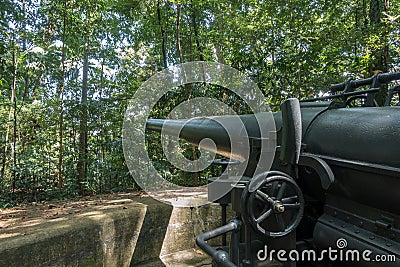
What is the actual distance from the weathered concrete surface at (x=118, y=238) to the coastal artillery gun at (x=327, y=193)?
123cm

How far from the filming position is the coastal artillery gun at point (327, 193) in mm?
1201

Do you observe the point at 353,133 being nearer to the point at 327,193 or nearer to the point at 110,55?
the point at 327,193

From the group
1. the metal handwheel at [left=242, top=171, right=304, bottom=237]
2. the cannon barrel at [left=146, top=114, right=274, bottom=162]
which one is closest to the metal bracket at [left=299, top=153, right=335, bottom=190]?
the metal handwheel at [left=242, top=171, right=304, bottom=237]

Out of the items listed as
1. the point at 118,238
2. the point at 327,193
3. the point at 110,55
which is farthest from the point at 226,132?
the point at 110,55

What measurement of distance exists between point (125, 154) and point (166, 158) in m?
0.93

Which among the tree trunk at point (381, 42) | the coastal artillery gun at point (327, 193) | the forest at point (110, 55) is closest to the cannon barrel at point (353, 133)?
the coastal artillery gun at point (327, 193)

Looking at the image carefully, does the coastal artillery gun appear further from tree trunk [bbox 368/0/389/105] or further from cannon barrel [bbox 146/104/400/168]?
tree trunk [bbox 368/0/389/105]

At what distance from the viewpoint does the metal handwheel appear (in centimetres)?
138

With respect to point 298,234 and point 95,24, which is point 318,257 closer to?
point 298,234

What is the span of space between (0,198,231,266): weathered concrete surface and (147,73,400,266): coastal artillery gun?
1233 mm

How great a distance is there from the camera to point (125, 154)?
5.98m

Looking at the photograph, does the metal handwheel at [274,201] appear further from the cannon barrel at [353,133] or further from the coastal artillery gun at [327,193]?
the cannon barrel at [353,133]

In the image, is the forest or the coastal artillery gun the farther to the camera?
the forest

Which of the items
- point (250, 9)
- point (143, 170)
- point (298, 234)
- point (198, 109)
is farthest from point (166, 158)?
point (298, 234)
